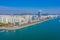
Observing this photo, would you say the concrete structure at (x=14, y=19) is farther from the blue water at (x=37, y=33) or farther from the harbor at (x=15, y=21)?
the blue water at (x=37, y=33)

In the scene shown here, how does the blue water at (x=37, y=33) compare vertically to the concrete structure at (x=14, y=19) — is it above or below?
below

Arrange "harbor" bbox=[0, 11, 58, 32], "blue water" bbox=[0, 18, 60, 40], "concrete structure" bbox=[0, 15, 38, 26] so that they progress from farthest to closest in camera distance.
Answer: "concrete structure" bbox=[0, 15, 38, 26] → "harbor" bbox=[0, 11, 58, 32] → "blue water" bbox=[0, 18, 60, 40]

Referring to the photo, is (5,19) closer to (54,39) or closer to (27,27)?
(27,27)

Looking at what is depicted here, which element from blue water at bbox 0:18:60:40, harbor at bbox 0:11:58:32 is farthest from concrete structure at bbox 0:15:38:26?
blue water at bbox 0:18:60:40

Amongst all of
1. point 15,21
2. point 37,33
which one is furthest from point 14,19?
point 37,33

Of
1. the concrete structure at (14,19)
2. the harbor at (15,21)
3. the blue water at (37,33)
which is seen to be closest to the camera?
the blue water at (37,33)

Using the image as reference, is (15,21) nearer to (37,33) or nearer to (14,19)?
(14,19)

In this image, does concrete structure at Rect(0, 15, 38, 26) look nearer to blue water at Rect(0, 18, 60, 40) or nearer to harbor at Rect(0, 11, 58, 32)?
harbor at Rect(0, 11, 58, 32)

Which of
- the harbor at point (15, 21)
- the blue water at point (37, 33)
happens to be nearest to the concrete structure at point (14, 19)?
the harbor at point (15, 21)
